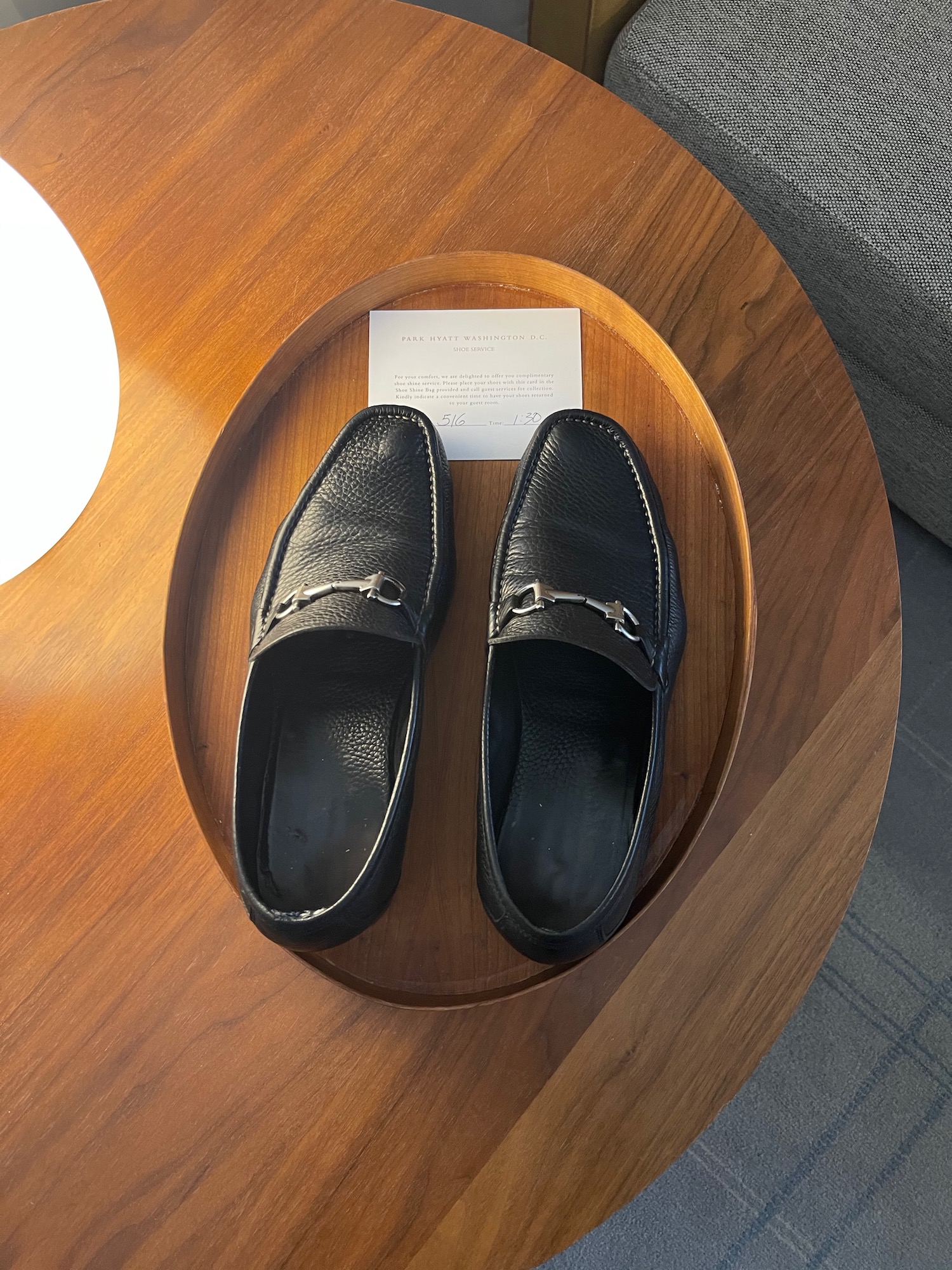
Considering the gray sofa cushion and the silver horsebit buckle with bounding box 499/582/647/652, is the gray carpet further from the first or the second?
the silver horsebit buckle with bounding box 499/582/647/652

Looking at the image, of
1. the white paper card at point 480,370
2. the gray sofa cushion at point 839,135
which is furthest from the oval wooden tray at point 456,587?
the gray sofa cushion at point 839,135

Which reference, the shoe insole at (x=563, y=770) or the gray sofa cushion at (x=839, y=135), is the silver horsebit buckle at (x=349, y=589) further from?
the gray sofa cushion at (x=839, y=135)

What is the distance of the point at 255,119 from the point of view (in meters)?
0.60

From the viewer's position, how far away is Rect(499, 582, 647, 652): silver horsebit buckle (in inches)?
19.0

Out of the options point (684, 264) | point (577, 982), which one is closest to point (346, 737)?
point (577, 982)

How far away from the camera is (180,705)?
0.54m

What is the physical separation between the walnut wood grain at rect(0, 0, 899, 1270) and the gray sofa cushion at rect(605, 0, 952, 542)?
0.19 metres

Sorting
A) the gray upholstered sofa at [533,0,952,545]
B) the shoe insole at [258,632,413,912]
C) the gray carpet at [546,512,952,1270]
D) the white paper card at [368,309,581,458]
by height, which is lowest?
the gray carpet at [546,512,952,1270]

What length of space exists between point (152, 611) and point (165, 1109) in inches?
11.5

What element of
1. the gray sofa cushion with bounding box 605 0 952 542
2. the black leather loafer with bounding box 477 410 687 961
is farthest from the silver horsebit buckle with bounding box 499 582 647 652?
the gray sofa cushion with bounding box 605 0 952 542

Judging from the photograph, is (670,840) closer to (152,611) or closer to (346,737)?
(346,737)

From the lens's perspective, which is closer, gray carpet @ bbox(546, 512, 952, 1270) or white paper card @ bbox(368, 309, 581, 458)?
white paper card @ bbox(368, 309, 581, 458)

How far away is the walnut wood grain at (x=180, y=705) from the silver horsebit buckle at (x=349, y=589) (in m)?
0.09

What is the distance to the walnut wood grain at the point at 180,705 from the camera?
0.48m
